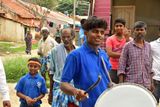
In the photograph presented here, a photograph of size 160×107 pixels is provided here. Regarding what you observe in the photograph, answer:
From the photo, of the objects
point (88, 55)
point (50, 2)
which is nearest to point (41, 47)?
point (88, 55)

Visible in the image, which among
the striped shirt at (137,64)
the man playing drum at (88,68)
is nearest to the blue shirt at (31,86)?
the striped shirt at (137,64)

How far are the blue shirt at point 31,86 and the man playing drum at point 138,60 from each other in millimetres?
1326

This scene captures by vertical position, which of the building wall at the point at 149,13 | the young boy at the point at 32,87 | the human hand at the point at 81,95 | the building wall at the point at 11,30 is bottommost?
the building wall at the point at 11,30

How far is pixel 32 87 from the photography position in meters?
6.39

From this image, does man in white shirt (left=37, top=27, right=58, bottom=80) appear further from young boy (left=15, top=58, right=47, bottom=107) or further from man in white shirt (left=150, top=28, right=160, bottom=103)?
man in white shirt (left=150, top=28, right=160, bottom=103)

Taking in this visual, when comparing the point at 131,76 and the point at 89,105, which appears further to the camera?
the point at 131,76

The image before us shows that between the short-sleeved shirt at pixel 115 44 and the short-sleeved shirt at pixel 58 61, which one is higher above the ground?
the short-sleeved shirt at pixel 115 44

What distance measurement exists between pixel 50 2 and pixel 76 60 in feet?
175

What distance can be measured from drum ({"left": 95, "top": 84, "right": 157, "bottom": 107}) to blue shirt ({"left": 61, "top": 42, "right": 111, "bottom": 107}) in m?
0.27

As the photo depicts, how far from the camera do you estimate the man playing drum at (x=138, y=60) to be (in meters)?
5.56

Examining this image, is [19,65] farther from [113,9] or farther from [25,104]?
[25,104]

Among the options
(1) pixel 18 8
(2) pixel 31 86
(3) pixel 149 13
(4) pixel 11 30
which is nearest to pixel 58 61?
(2) pixel 31 86

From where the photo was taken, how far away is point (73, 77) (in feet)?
12.6

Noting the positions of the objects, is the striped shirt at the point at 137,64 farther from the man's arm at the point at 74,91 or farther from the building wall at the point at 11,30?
the building wall at the point at 11,30
